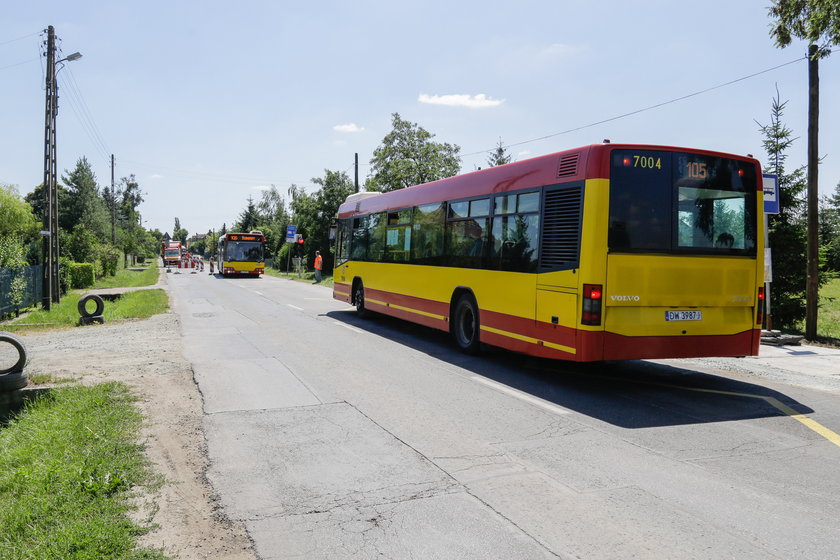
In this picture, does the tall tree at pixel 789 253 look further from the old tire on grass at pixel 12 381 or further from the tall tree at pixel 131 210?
the tall tree at pixel 131 210

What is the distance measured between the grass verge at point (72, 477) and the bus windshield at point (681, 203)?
566 centimetres

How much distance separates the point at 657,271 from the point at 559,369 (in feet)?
8.10

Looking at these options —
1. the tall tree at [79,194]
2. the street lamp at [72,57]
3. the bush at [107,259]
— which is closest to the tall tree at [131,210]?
the tall tree at [79,194]

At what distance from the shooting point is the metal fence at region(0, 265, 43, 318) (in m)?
16.8

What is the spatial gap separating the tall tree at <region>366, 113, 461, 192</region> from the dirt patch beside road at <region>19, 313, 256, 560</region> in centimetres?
3990

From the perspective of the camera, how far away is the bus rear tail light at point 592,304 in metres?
7.25

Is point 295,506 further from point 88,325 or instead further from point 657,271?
point 88,325

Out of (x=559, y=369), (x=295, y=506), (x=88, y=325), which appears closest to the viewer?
(x=295, y=506)

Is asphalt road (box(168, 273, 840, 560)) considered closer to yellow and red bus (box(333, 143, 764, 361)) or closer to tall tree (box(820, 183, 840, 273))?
yellow and red bus (box(333, 143, 764, 361))

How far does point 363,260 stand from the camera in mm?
15547

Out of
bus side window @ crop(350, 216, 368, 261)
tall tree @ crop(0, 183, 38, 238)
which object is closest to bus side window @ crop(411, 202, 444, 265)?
bus side window @ crop(350, 216, 368, 261)

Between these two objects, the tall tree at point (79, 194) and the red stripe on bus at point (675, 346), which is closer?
the red stripe on bus at point (675, 346)

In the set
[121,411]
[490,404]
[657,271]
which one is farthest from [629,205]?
[121,411]

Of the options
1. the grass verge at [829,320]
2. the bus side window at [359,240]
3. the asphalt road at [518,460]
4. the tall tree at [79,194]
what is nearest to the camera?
the asphalt road at [518,460]
